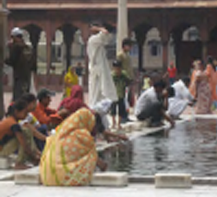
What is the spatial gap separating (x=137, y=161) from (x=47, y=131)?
3.53ft

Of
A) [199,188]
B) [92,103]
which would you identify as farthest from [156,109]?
[199,188]

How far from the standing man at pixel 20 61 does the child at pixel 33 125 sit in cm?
313

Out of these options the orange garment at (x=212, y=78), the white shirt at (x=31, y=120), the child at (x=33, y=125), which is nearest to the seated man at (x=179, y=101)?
the orange garment at (x=212, y=78)

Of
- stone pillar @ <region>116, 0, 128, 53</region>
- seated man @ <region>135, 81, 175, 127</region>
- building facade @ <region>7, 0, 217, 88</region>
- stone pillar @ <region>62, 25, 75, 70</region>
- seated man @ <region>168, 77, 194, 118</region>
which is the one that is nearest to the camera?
seated man @ <region>135, 81, 175, 127</region>

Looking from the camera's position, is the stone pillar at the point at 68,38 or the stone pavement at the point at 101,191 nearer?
the stone pavement at the point at 101,191

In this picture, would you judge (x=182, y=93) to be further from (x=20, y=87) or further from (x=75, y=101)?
(x=75, y=101)

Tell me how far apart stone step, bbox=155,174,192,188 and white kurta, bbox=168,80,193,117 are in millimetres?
10570

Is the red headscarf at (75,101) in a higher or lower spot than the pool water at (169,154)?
higher

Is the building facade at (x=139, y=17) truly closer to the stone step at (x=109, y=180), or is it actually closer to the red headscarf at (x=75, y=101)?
the red headscarf at (x=75, y=101)

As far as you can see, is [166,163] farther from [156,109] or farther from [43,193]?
[156,109]

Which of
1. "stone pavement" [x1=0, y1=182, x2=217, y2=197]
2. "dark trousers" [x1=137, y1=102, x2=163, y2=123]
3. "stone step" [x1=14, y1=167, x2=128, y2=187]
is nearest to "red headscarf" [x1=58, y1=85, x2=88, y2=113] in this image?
"stone step" [x1=14, y1=167, x2=128, y2=187]

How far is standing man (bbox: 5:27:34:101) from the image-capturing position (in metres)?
14.3

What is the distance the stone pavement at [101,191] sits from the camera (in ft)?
28.4

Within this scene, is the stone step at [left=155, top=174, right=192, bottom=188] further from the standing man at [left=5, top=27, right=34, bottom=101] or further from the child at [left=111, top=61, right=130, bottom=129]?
the child at [left=111, top=61, right=130, bottom=129]
